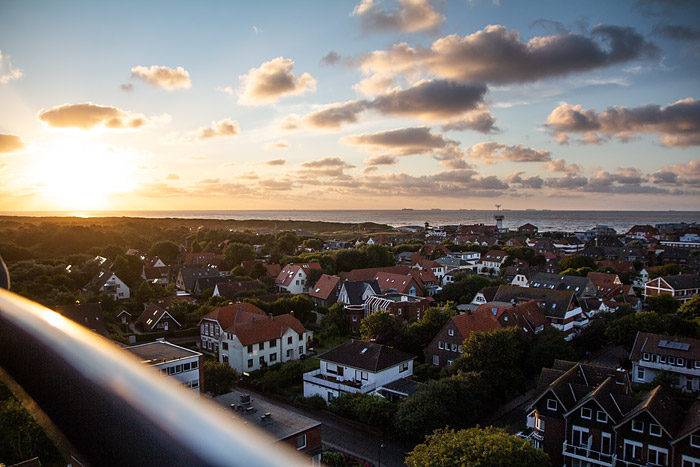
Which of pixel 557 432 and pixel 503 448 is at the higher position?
pixel 503 448

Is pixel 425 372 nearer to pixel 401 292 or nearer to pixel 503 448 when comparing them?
pixel 503 448

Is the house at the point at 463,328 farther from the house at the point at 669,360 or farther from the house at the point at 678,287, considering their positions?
the house at the point at 678,287

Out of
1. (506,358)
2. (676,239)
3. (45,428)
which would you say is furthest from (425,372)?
(676,239)

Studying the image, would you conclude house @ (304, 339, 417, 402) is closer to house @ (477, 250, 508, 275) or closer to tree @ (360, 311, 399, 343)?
tree @ (360, 311, 399, 343)

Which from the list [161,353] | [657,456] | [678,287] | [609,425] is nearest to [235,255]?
[161,353]

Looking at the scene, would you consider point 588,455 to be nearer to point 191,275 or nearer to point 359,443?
point 359,443
